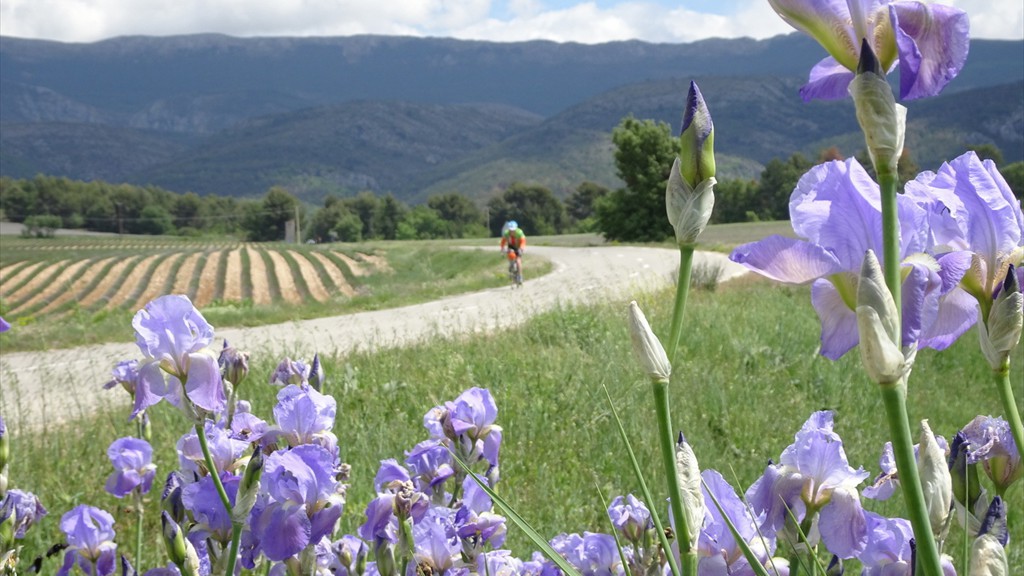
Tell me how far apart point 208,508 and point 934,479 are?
93cm

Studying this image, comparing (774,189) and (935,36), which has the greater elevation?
(774,189)

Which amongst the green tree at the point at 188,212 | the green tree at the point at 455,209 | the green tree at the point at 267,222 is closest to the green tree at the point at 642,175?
the green tree at the point at 267,222

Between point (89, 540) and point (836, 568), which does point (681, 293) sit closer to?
point (836, 568)

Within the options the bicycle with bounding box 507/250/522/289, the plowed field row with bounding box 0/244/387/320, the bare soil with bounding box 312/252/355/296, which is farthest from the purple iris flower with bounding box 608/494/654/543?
the bare soil with bounding box 312/252/355/296

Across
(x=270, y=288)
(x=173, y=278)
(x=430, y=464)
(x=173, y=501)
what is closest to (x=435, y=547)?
(x=430, y=464)

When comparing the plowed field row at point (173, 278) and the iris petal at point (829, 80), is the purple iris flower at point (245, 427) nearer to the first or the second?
the iris petal at point (829, 80)

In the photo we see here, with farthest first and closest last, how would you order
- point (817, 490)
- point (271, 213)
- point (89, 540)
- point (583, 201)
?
point (583, 201) < point (271, 213) < point (89, 540) < point (817, 490)

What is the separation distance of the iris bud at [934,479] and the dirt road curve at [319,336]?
4.54 metres

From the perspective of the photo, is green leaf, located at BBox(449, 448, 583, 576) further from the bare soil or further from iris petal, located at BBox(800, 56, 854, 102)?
the bare soil

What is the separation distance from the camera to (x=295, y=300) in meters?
26.1

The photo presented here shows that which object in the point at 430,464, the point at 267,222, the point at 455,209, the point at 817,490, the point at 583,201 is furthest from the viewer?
the point at 455,209

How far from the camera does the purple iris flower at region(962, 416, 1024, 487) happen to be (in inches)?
33.3

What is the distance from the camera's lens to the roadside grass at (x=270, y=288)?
35.2 feet

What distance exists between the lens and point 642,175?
3409cm
